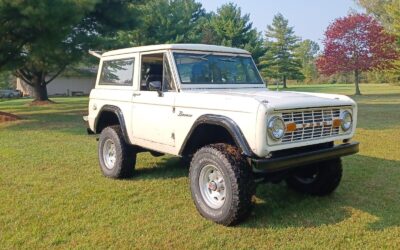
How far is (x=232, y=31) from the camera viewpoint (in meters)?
46.2

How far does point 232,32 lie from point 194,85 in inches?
1658

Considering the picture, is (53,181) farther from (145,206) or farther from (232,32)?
(232,32)

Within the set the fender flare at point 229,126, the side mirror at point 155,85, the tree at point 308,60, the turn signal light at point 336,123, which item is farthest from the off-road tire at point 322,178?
the tree at point 308,60

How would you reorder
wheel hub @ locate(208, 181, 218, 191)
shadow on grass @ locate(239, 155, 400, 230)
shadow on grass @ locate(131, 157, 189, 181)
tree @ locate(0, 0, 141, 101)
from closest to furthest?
shadow on grass @ locate(239, 155, 400, 230) → wheel hub @ locate(208, 181, 218, 191) → shadow on grass @ locate(131, 157, 189, 181) → tree @ locate(0, 0, 141, 101)

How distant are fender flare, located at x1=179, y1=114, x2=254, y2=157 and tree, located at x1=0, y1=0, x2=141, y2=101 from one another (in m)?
9.74

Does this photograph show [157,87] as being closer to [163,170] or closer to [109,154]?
[109,154]

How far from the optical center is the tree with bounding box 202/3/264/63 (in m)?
45.5

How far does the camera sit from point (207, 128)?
4902mm

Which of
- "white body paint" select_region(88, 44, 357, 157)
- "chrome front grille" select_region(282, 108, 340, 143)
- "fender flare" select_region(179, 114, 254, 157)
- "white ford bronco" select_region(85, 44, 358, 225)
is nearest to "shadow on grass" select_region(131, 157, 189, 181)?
"white ford bronco" select_region(85, 44, 358, 225)

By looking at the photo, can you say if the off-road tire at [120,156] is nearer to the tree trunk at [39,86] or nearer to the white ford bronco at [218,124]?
the white ford bronco at [218,124]

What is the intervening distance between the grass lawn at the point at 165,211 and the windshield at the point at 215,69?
161 centimetres

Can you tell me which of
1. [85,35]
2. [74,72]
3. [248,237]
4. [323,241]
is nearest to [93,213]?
[248,237]

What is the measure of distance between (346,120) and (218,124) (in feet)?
5.38

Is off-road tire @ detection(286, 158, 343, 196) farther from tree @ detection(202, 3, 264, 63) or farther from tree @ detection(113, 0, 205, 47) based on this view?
tree @ detection(202, 3, 264, 63)
